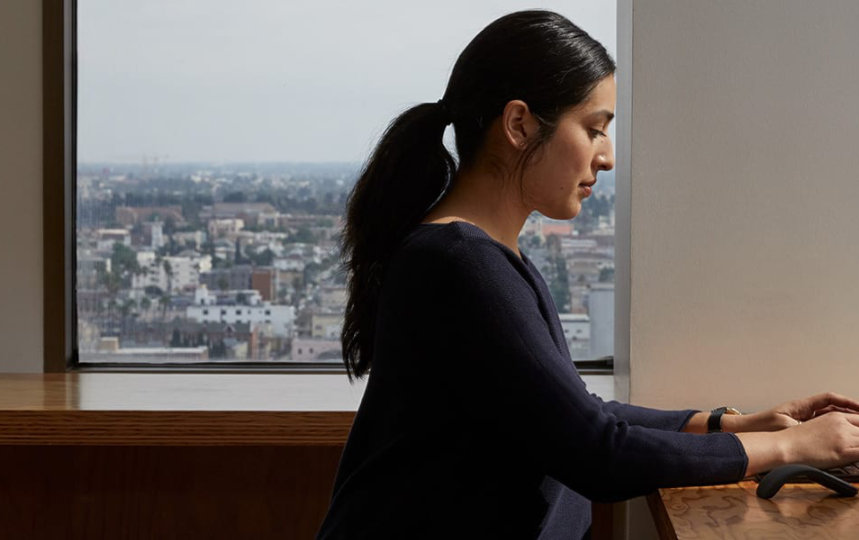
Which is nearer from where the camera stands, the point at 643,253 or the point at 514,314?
the point at 514,314

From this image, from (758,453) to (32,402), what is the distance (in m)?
1.32

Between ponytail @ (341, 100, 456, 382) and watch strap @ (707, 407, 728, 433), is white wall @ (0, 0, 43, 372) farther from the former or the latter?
watch strap @ (707, 407, 728, 433)

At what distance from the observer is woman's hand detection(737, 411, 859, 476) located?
1.44m

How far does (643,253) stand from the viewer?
2102mm

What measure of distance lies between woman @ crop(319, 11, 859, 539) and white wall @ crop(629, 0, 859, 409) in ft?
2.03

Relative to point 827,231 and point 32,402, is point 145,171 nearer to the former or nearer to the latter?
point 32,402

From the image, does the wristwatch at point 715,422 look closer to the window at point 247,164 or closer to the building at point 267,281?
the window at point 247,164

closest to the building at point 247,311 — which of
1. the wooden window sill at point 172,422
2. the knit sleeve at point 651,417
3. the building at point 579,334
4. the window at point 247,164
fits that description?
the window at point 247,164

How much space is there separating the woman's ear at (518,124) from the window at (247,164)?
114 cm

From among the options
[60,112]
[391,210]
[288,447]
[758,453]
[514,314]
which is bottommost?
[288,447]

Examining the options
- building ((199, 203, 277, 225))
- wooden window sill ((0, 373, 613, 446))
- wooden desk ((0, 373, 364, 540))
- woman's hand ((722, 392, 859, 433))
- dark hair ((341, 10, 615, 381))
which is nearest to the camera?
dark hair ((341, 10, 615, 381))

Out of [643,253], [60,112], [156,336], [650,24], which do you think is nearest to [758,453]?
[643,253]

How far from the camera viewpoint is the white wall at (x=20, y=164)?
244 centimetres

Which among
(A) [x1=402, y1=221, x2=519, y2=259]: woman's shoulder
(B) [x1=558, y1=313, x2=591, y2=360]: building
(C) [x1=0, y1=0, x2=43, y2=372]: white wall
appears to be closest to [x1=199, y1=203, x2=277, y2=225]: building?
(C) [x1=0, y1=0, x2=43, y2=372]: white wall
